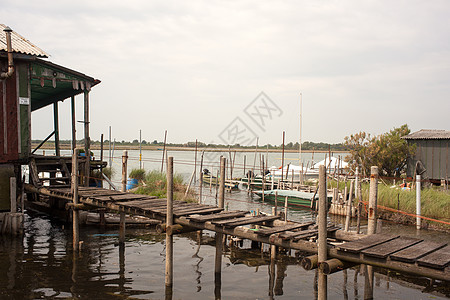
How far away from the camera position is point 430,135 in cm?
2322

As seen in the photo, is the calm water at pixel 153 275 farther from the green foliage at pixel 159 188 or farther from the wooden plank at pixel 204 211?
the green foliage at pixel 159 188

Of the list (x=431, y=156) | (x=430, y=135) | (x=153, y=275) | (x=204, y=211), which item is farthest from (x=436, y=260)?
(x=430, y=135)

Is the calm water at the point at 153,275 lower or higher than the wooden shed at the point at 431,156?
lower

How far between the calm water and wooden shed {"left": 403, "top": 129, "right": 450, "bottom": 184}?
45.2 ft

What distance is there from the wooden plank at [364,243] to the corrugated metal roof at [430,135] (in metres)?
17.1

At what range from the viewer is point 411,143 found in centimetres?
2402

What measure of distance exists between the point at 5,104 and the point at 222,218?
973cm

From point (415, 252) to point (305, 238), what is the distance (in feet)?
7.15

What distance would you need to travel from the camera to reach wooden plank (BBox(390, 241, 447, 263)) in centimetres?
616

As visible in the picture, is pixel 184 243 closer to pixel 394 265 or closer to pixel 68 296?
pixel 68 296

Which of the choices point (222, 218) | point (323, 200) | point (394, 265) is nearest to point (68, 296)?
point (222, 218)

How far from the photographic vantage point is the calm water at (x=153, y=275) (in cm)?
941

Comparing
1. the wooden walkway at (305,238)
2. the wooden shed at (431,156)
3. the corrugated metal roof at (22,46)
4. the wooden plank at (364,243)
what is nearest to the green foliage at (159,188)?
the wooden walkway at (305,238)

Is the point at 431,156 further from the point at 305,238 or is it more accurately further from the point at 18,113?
the point at 18,113
